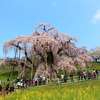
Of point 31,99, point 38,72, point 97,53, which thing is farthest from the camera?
point 97,53

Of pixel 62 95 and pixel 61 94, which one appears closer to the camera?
pixel 62 95

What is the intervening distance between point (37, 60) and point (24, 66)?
2380mm

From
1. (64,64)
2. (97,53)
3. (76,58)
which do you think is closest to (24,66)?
(64,64)

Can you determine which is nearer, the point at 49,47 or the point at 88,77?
the point at 88,77

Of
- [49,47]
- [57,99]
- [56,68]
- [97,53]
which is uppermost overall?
[97,53]

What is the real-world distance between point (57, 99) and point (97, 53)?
9718 cm

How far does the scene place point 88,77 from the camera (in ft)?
128

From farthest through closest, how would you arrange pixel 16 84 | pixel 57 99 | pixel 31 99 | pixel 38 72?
pixel 38 72
pixel 16 84
pixel 31 99
pixel 57 99

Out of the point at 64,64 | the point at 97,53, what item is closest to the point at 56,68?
the point at 64,64

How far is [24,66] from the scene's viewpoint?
45.7m

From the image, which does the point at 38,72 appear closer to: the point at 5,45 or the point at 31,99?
the point at 5,45

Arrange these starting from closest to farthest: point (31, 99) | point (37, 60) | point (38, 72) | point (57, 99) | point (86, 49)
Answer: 1. point (57, 99)
2. point (31, 99)
3. point (38, 72)
4. point (37, 60)
5. point (86, 49)

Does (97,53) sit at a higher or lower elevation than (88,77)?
higher

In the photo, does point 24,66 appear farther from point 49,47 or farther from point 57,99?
point 57,99
